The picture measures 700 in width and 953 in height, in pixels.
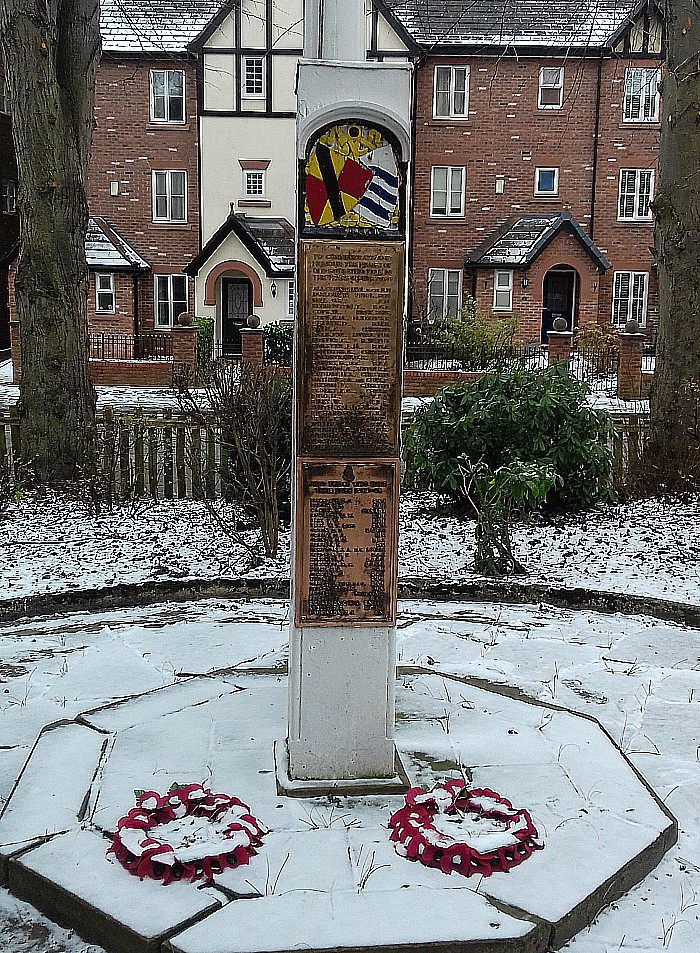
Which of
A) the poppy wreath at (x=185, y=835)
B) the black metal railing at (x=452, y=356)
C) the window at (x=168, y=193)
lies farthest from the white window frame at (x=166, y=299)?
the poppy wreath at (x=185, y=835)

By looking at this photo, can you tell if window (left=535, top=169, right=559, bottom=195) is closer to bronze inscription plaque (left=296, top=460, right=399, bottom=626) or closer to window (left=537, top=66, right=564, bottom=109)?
window (left=537, top=66, right=564, bottom=109)

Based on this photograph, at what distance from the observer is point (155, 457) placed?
395 inches

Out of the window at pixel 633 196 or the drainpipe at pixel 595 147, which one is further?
the window at pixel 633 196

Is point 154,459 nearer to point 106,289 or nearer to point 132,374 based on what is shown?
point 132,374

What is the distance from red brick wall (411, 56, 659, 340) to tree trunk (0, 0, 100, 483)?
18.9 m

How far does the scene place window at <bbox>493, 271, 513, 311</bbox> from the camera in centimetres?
2827

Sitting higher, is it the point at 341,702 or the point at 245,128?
the point at 245,128

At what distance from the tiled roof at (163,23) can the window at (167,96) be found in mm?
752

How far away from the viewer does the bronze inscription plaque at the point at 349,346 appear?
405 cm

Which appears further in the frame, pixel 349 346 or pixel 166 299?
pixel 166 299

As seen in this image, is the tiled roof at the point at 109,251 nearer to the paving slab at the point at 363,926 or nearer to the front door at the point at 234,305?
the front door at the point at 234,305

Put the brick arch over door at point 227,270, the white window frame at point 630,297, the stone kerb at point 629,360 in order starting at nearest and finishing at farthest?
the stone kerb at point 629,360 → the brick arch over door at point 227,270 → the white window frame at point 630,297

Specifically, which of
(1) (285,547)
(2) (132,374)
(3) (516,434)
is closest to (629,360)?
(2) (132,374)

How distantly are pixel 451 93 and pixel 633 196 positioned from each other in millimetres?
6177
